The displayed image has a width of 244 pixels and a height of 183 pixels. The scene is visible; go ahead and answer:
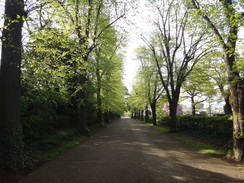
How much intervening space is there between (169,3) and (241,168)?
1428 centimetres

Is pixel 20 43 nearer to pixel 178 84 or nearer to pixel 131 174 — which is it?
pixel 131 174

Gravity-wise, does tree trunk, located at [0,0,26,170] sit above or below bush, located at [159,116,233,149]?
above

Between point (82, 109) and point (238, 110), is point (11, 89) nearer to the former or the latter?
point (238, 110)

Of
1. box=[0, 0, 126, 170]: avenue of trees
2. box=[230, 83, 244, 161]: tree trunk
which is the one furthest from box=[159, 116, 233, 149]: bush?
box=[0, 0, 126, 170]: avenue of trees

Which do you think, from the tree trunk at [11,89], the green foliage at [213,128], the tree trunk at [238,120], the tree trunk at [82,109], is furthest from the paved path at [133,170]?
the tree trunk at [82,109]

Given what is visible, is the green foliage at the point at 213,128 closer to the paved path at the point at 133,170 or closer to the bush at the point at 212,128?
the bush at the point at 212,128

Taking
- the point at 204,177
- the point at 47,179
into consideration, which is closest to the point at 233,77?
the point at 204,177

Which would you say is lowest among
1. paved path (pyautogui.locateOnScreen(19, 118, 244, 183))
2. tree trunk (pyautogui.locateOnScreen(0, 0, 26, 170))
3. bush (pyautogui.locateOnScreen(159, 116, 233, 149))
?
paved path (pyautogui.locateOnScreen(19, 118, 244, 183))

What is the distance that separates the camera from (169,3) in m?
16.0

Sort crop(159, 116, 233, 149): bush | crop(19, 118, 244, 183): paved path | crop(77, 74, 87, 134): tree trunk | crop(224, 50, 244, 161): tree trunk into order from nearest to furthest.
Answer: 1. crop(19, 118, 244, 183): paved path
2. crop(224, 50, 244, 161): tree trunk
3. crop(159, 116, 233, 149): bush
4. crop(77, 74, 87, 134): tree trunk

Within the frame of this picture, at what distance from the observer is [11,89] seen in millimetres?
5805

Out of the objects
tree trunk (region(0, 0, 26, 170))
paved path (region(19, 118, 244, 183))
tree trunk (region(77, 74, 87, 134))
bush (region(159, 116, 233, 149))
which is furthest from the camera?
tree trunk (region(77, 74, 87, 134))

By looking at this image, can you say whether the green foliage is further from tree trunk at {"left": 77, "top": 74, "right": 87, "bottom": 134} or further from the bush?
tree trunk at {"left": 77, "top": 74, "right": 87, "bottom": 134}

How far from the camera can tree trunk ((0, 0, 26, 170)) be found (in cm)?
549
